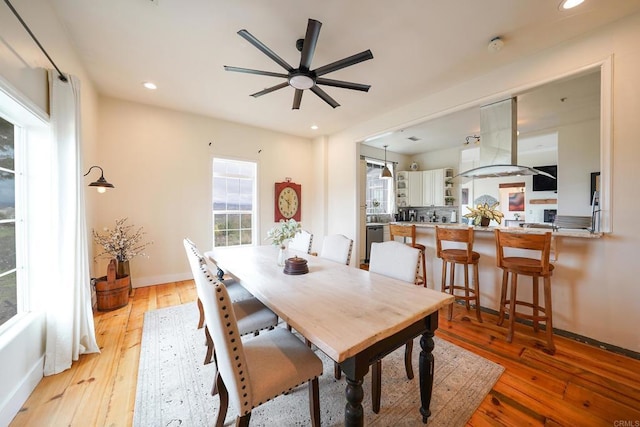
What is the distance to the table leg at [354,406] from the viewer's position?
96 cm

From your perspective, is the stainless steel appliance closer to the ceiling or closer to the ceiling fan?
the ceiling

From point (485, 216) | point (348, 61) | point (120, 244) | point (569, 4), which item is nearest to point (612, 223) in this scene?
point (485, 216)

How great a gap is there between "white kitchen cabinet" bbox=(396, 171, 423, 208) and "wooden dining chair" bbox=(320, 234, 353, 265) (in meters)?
4.44

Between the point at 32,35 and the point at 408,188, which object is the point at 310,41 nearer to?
the point at 32,35

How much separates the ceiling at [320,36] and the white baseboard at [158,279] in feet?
8.79

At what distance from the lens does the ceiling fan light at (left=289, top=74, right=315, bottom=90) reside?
2.11m

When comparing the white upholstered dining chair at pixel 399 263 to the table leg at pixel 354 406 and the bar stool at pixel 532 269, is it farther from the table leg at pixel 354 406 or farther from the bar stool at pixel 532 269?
the bar stool at pixel 532 269

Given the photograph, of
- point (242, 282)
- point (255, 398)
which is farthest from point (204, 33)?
point (255, 398)

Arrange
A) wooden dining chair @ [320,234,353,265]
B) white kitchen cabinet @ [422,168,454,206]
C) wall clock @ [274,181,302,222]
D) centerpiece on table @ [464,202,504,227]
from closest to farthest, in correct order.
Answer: wooden dining chair @ [320,234,353,265], centerpiece on table @ [464,202,504,227], wall clock @ [274,181,302,222], white kitchen cabinet @ [422,168,454,206]

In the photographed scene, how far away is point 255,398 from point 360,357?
19.5 inches

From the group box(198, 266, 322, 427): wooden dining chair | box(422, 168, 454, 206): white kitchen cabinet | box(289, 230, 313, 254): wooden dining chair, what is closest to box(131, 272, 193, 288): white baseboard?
box(289, 230, 313, 254): wooden dining chair

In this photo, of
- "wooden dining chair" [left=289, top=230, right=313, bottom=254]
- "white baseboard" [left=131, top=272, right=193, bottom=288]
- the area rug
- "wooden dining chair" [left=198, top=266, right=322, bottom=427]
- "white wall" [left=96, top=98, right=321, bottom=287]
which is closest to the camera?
"wooden dining chair" [left=198, top=266, right=322, bottom=427]

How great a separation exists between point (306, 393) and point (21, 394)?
69.4 inches

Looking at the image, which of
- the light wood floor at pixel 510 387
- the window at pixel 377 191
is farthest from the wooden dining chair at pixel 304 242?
the window at pixel 377 191
